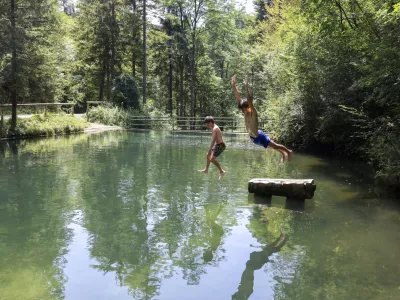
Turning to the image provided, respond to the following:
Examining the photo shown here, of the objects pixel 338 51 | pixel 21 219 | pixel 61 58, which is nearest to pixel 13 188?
pixel 21 219

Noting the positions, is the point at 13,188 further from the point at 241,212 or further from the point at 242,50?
the point at 242,50

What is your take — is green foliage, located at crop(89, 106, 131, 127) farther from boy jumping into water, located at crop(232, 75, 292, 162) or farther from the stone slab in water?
boy jumping into water, located at crop(232, 75, 292, 162)

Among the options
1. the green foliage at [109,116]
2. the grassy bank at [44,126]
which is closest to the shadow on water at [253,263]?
the grassy bank at [44,126]

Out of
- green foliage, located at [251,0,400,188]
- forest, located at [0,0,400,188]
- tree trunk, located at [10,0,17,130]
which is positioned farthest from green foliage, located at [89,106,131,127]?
green foliage, located at [251,0,400,188]

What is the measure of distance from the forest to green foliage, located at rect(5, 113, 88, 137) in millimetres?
640

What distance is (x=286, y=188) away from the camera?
855cm

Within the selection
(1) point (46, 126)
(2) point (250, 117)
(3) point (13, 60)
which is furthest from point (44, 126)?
(2) point (250, 117)

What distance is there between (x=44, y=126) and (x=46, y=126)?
15cm

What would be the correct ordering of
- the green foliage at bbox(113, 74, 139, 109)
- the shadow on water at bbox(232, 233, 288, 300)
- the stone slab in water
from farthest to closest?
the green foliage at bbox(113, 74, 139, 109) → the stone slab in water → the shadow on water at bbox(232, 233, 288, 300)

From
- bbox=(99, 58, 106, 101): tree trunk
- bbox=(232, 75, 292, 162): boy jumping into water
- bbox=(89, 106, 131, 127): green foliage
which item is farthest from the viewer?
bbox=(99, 58, 106, 101): tree trunk

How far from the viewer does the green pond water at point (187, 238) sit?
15.4ft

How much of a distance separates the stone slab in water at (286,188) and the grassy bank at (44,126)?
1575 centimetres

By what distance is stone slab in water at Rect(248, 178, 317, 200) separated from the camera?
839 centimetres

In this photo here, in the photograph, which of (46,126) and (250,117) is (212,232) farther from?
(46,126)
